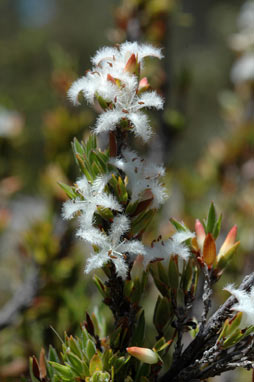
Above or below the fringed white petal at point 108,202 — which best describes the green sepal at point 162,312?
below

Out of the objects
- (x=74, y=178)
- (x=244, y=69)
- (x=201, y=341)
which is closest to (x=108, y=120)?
(x=201, y=341)

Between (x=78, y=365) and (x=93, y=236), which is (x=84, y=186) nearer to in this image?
(x=93, y=236)

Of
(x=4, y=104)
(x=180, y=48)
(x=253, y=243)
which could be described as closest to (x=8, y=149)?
(x=4, y=104)

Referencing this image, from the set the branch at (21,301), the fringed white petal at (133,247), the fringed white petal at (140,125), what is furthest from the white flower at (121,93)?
the branch at (21,301)

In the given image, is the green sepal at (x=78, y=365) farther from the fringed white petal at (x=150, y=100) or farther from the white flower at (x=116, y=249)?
the fringed white petal at (x=150, y=100)

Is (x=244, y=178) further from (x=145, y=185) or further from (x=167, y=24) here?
(x=145, y=185)
